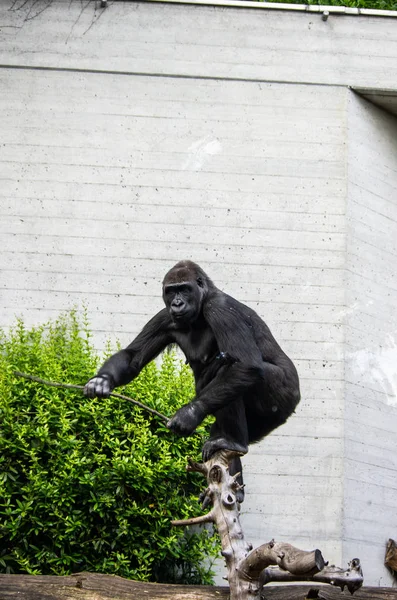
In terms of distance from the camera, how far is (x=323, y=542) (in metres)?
7.62

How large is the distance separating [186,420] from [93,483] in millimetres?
1629

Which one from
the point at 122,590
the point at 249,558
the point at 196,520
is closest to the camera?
the point at 249,558

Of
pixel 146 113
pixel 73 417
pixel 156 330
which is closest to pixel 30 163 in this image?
pixel 146 113

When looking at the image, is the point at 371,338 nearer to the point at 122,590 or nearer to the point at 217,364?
the point at 217,364

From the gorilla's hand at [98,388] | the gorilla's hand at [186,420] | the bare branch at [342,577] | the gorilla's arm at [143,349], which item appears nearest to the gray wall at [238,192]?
the gorilla's arm at [143,349]

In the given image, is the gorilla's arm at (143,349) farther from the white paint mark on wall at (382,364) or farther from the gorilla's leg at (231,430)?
the white paint mark on wall at (382,364)

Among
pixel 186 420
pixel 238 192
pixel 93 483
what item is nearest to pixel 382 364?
pixel 238 192

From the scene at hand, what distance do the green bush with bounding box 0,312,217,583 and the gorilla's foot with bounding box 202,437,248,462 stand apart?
4.55 ft

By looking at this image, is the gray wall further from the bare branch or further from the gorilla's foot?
the bare branch

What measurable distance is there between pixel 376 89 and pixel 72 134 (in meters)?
2.26

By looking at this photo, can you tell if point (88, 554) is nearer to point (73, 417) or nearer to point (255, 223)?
point (73, 417)

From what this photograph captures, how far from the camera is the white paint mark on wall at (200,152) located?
831 cm

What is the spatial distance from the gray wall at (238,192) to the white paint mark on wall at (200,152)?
1 centimetres

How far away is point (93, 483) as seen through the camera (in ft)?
21.4
